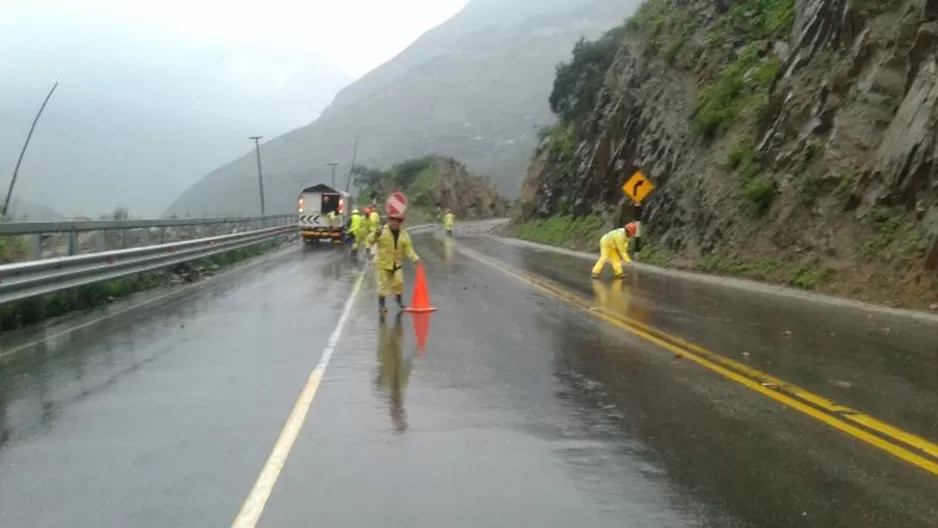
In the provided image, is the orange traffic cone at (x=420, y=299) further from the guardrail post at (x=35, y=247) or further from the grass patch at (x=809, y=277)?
the grass patch at (x=809, y=277)

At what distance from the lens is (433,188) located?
101 metres

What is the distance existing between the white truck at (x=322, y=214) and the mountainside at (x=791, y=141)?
13391 millimetres

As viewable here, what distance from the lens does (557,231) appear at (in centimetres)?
4894

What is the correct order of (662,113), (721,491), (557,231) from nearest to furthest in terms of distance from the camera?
(721,491)
(662,113)
(557,231)

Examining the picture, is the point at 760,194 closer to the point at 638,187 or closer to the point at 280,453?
the point at 638,187

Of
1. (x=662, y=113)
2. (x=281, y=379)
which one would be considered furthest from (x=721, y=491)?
(x=662, y=113)

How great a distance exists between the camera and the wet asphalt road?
5652 millimetres

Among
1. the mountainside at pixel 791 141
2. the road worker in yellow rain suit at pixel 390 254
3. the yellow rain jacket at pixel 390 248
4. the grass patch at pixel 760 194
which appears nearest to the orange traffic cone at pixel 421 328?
the road worker in yellow rain suit at pixel 390 254

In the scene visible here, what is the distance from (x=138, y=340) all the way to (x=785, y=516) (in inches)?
373

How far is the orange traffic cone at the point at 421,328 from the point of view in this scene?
1185cm

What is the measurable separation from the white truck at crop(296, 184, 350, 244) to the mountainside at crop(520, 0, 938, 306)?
13391 millimetres

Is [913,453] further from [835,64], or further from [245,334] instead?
[835,64]

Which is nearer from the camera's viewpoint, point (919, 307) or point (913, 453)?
point (913, 453)

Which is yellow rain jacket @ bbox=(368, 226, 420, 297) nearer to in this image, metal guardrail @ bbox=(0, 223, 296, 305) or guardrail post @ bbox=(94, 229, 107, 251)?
metal guardrail @ bbox=(0, 223, 296, 305)
